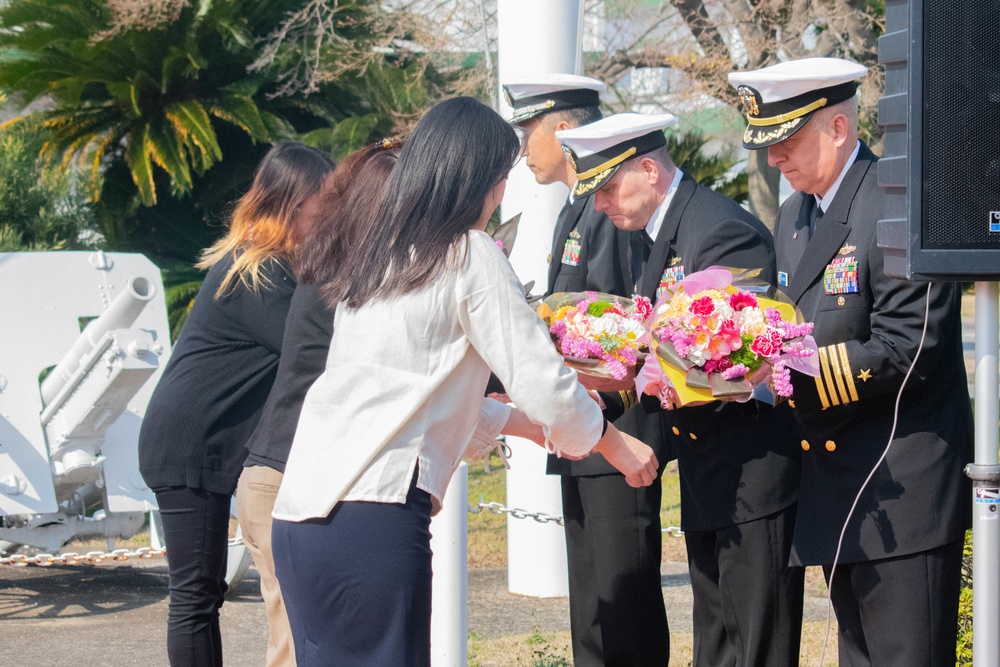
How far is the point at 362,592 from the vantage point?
8.20 ft

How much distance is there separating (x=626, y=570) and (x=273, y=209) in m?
1.54

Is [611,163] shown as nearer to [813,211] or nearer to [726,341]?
[813,211]

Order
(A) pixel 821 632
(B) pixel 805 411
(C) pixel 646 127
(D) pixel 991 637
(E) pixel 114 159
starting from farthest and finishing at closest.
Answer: (E) pixel 114 159
(A) pixel 821 632
(C) pixel 646 127
(B) pixel 805 411
(D) pixel 991 637

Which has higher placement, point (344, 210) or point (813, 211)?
point (344, 210)

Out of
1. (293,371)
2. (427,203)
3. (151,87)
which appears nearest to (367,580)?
(427,203)

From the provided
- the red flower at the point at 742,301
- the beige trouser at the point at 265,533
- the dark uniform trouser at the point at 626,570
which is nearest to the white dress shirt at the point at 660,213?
the red flower at the point at 742,301

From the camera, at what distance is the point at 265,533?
362cm

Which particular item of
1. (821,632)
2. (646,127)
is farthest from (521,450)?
(646,127)

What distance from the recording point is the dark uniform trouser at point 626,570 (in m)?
3.75

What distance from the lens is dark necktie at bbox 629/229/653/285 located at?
3.69m

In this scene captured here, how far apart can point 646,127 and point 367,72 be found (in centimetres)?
785

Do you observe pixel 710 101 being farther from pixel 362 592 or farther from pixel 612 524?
pixel 362 592

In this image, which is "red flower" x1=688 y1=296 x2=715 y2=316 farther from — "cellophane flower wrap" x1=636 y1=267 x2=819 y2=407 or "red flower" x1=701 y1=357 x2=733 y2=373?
"red flower" x1=701 y1=357 x2=733 y2=373

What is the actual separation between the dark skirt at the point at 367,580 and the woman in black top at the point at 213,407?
49.9 inches
